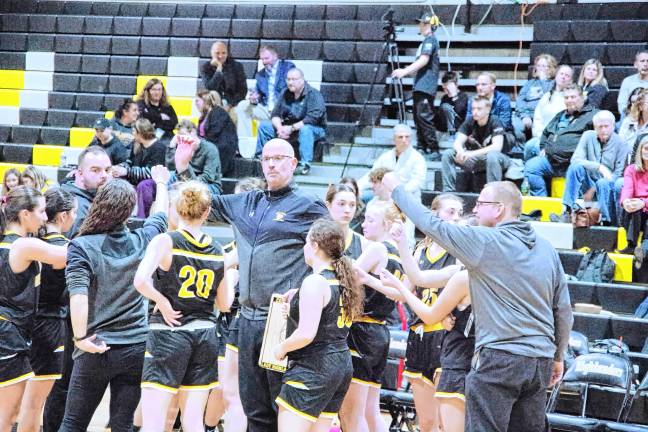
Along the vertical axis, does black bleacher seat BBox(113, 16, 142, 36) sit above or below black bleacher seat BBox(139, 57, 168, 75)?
above

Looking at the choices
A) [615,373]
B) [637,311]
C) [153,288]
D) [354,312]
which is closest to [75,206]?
[153,288]

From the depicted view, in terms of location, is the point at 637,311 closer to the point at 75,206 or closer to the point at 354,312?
the point at 354,312

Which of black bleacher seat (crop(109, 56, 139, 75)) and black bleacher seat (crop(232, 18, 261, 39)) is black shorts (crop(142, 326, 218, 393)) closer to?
black bleacher seat (crop(232, 18, 261, 39))

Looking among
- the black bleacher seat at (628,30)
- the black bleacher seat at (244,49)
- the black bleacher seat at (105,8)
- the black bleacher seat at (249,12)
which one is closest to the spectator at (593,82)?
the black bleacher seat at (628,30)

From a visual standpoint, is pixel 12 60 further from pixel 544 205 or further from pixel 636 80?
pixel 636 80

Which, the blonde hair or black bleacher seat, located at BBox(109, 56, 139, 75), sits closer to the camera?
the blonde hair

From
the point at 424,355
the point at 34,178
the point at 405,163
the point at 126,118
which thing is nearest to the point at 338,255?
the point at 424,355

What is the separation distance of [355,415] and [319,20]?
7208 millimetres

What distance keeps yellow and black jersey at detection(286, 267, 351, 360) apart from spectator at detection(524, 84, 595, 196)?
4667 mm

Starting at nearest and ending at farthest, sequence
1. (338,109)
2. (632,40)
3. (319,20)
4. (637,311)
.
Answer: (637,311)
(632,40)
(338,109)
(319,20)

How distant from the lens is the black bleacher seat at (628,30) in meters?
9.82

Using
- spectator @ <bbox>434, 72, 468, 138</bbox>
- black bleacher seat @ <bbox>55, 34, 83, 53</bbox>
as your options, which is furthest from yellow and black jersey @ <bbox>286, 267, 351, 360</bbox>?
black bleacher seat @ <bbox>55, 34, 83, 53</bbox>

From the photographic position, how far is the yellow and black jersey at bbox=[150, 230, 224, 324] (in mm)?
4543

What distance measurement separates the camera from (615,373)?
20.3 feet
